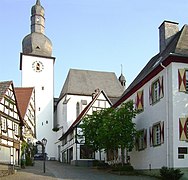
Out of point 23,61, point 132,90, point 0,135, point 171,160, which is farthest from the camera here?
point 23,61

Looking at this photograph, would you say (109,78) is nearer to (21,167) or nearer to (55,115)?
(55,115)

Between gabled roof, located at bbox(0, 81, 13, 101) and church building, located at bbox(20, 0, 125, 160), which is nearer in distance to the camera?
gabled roof, located at bbox(0, 81, 13, 101)

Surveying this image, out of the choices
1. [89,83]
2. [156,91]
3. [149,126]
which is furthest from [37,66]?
[156,91]

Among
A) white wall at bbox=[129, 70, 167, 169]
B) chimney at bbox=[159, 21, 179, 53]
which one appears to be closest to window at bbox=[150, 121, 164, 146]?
white wall at bbox=[129, 70, 167, 169]

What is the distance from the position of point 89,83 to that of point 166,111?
141 ft

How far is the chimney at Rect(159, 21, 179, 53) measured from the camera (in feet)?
101

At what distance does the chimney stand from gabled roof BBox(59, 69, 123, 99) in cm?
3373

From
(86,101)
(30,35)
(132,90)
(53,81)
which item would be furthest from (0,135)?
(30,35)

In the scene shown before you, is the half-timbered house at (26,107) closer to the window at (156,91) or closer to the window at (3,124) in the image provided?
the window at (3,124)

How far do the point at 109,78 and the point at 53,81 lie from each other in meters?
9.50

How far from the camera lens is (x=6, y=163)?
29641mm

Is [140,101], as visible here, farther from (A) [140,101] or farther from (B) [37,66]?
(B) [37,66]

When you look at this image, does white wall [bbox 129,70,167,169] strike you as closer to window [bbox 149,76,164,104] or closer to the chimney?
window [bbox 149,76,164,104]

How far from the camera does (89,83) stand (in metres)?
67.3
